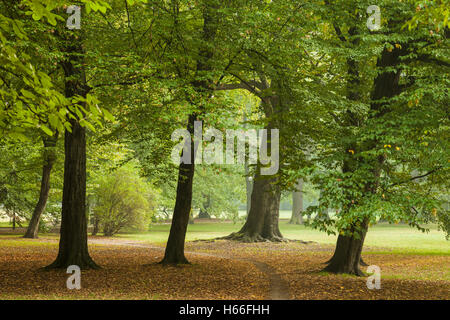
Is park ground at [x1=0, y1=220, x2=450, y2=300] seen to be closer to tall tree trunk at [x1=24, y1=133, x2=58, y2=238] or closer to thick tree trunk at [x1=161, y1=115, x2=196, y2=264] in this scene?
thick tree trunk at [x1=161, y1=115, x2=196, y2=264]

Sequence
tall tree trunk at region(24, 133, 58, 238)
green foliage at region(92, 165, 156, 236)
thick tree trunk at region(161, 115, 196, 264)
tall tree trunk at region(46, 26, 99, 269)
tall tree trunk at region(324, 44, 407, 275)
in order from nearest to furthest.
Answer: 1. tall tree trunk at region(324, 44, 407, 275)
2. tall tree trunk at region(46, 26, 99, 269)
3. thick tree trunk at region(161, 115, 196, 264)
4. tall tree trunk at region(24, 133, 58, 238)
5. green foliage at region(92, 165, 156, 236)

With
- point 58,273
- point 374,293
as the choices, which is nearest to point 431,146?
point 374,293

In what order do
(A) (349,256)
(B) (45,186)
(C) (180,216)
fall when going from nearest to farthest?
(A) (349,256)
(C) (180,216)
(B) (45,186)

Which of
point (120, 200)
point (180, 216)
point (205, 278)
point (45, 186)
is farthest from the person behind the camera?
point (120, 200)

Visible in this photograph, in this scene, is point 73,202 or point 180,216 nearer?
point 73,202

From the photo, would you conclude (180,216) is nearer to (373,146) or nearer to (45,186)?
(373,146)

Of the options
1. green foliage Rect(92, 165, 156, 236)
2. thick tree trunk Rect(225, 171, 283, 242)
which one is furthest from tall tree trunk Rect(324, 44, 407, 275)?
green foliage Rect(92, 165, 156, 236)

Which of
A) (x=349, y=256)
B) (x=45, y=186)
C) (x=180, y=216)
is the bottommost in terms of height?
(x=349, y=256)

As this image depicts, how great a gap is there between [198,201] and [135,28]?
32090 millimetres

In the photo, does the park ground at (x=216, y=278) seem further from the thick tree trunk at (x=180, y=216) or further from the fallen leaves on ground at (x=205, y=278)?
the thick tree trunk at (x=180, y=216)

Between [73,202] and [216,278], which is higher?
[73,202]

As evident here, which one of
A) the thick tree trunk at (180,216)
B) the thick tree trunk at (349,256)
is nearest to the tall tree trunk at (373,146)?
the thick tree trunk at (349,256)

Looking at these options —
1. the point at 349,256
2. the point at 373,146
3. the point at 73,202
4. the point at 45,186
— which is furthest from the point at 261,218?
the point at 373,146
